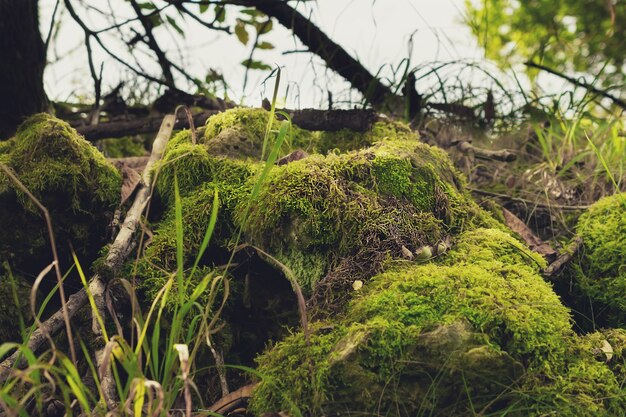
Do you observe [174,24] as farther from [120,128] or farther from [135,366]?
[135,366]

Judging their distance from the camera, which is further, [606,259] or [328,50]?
[328,50]

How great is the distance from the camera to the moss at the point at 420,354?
5.57 ft

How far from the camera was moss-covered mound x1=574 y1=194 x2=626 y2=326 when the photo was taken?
236cm

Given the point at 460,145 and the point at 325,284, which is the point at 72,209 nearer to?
the point at 325,284

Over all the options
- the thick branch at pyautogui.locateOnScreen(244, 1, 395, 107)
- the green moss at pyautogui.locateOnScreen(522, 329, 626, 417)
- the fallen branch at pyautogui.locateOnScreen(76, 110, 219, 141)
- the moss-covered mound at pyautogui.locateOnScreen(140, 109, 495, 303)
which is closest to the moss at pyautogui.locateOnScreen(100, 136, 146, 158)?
the fallen branch at pyautogui.locateOnScreen(76, 110, 219, 141)

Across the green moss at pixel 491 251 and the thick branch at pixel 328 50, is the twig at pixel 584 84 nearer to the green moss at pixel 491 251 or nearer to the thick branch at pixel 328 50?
the thick branch at pixel 328 50

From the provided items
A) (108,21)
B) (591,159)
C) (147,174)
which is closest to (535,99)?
(591,159)

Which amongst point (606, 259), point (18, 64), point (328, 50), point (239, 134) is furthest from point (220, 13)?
point (606, 259)

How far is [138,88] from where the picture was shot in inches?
164

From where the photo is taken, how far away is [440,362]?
1.71m

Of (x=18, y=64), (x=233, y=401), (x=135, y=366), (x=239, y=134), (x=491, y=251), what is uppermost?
(x=18, y=64)

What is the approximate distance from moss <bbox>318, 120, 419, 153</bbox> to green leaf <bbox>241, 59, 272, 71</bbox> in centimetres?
102

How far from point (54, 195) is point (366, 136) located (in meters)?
1.51

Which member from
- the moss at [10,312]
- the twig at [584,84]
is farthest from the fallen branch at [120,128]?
the twig at [584,84]
